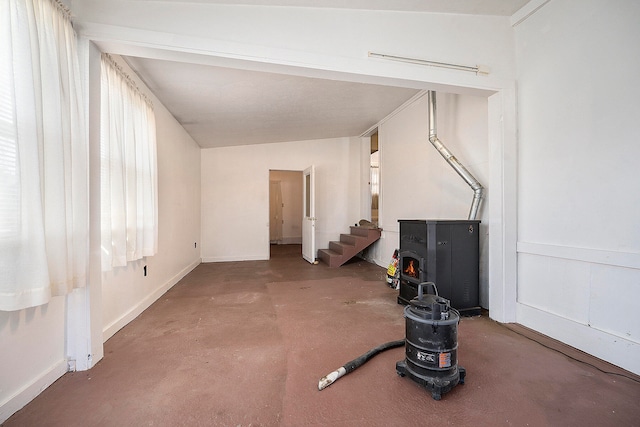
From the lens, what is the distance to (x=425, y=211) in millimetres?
4043

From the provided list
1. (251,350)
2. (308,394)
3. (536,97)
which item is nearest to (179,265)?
(251,350)

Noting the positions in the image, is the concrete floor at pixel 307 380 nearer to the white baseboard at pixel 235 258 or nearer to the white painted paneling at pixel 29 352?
the white painted paneling at pixel 29 352

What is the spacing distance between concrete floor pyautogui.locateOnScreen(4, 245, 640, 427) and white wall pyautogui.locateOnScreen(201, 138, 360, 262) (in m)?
3.33

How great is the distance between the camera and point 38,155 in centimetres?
136

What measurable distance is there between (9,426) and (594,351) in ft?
11.7

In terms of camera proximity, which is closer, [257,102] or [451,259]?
[451,259]

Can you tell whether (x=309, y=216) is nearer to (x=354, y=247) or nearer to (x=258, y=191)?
(x=354, y=247)

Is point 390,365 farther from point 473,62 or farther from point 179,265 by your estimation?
point 179,265

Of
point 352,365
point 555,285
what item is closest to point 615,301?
point 555,285

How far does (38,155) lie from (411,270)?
309cm

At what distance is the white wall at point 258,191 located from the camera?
6.05m

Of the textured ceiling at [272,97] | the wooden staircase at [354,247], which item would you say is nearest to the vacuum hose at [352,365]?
the textured ceiling at [272,97]

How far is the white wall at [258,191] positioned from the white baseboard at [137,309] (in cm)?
178

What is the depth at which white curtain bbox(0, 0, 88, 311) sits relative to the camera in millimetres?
1249
